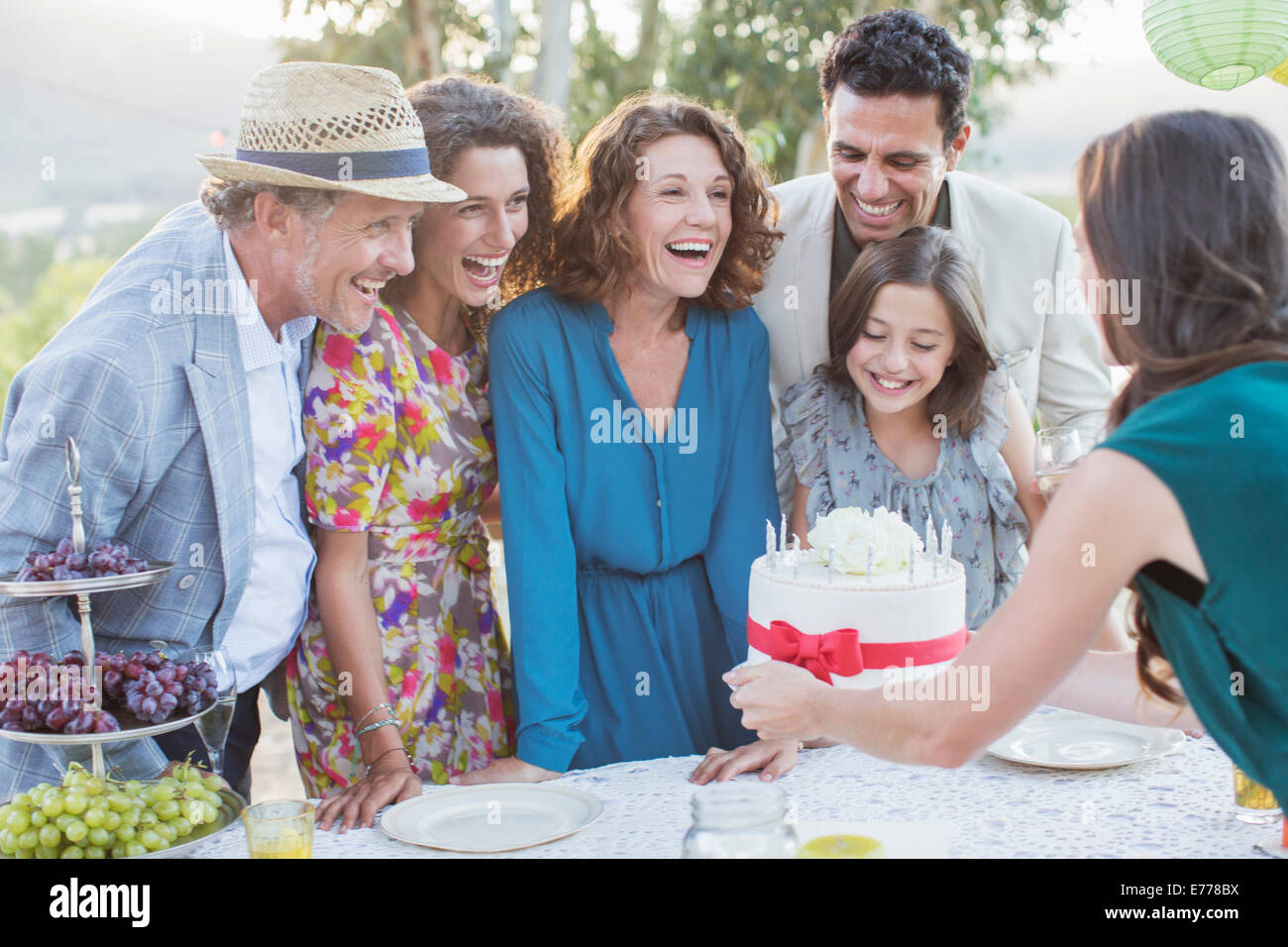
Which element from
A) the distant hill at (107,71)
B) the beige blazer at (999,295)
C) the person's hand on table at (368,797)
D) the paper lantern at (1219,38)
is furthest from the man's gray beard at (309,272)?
the distant hill at (107,71)

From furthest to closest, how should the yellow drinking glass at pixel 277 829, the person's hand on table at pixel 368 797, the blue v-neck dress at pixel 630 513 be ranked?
the blue v-neck dress at pixel 630 513 → the person's hand on table at pixel 368 797 → the yellow drinking glass at pixel 277 829

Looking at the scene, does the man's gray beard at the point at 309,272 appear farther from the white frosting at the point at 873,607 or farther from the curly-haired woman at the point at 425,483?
the white frosting at the point at 873,607

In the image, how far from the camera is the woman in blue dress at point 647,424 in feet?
10.8

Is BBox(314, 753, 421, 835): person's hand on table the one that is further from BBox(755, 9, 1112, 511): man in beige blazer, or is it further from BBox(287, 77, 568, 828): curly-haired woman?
BBox(755, 9, 1112, 511): man in beige blazer

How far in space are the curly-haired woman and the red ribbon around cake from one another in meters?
1.06

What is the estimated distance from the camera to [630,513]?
3367mm

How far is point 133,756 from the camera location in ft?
8.57

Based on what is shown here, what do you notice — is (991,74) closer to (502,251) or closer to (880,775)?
(502,251)

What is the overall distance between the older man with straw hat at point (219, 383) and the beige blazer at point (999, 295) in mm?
1228

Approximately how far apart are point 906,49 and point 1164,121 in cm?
177

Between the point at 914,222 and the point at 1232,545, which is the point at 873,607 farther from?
the point at 914,222

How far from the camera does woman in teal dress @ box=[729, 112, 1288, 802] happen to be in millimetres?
1753

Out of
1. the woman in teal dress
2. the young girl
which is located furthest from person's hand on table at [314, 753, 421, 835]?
Answer: the young girl
